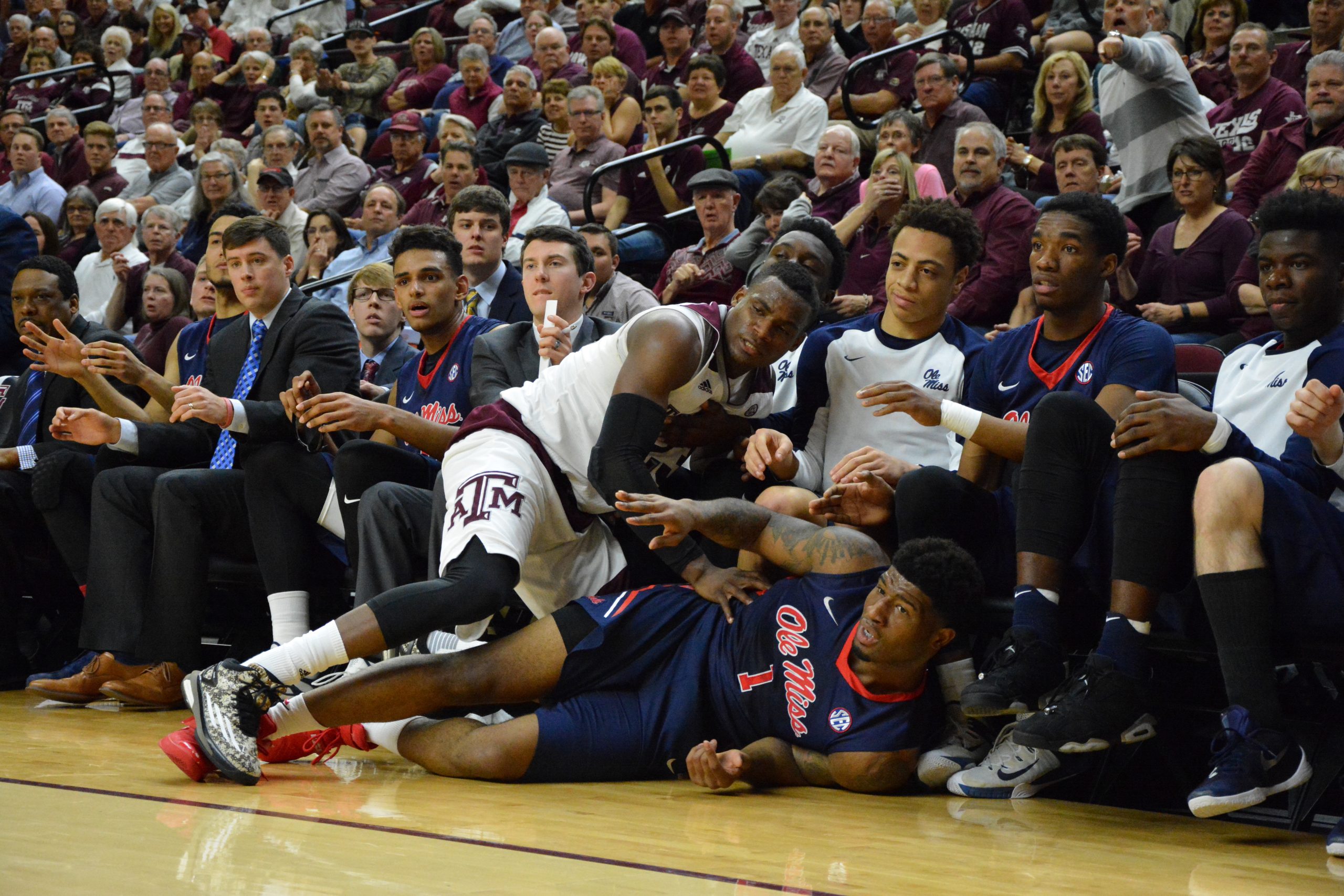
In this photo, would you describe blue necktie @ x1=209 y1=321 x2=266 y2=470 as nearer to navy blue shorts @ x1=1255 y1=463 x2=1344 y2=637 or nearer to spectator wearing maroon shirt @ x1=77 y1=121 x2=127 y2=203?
navy blue shorts @ x1=1255 y1=463 x2=1344 y2=637

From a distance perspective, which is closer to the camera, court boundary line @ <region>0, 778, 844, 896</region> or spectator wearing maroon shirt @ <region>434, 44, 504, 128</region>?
court boundary line @ <region>0, 778, 844, 896</region>

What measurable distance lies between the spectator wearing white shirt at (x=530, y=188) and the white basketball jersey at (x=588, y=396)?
3.98 meters

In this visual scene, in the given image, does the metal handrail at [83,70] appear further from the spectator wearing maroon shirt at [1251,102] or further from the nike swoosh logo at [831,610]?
the nike swoosh logo at [831,610]

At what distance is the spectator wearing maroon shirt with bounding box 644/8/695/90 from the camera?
33.7 feet

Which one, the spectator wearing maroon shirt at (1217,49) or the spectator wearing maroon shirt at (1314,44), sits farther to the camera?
the spectator wearing maroon shirt at (1217,49)

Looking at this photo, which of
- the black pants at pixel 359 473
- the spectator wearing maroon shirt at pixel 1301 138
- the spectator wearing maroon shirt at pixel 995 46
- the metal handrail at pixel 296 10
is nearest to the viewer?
the black pants at pixel 359 473

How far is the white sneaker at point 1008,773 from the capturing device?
3311 millimetres

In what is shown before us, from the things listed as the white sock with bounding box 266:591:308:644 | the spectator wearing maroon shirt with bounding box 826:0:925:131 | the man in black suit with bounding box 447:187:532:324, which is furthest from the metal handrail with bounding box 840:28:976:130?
the white sock with bounding box 266:591:308:644

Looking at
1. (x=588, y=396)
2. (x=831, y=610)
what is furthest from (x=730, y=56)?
(x=831, y=610)

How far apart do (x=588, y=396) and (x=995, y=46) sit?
Result: 5.63 metres

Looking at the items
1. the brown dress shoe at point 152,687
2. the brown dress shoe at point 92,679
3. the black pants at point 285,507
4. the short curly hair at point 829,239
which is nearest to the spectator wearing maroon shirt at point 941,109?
the short curly hair at point 829,239

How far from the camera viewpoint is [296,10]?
13.7 meters

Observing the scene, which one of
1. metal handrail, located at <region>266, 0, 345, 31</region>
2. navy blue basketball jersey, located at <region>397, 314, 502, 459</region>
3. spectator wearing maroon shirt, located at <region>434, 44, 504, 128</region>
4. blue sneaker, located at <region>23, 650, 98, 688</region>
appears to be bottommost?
blue sneaker, located at <region>23, 650, 98, 688</region>

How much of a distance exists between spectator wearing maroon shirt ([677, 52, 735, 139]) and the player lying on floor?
5782 millimetres
